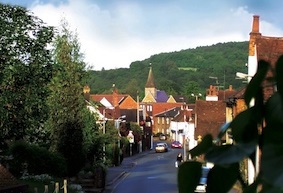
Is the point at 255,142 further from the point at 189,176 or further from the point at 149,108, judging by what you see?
the point at 149,108

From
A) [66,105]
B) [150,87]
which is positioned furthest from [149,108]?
[66,105]

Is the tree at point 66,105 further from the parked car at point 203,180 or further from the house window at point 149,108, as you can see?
the house window at point 149,108

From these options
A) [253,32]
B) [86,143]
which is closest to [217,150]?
[253,32]

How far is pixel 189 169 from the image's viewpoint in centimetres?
133

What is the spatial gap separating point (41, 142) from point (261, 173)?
3547 centimetres

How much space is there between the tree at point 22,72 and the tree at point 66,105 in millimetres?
616

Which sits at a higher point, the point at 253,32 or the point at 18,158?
the point at 253,32

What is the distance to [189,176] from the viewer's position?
1342mm

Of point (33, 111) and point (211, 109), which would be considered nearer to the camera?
point (33, 111)

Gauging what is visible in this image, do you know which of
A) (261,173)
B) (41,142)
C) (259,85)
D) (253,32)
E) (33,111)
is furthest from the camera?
(41,142)

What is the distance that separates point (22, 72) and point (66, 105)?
2.86m

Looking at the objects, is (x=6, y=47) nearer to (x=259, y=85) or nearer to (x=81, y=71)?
(x=81, y=71)

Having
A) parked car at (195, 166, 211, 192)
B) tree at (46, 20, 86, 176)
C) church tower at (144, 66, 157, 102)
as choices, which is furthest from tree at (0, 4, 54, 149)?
church tower at (144, 66, 157, 102)

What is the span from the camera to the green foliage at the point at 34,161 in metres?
30.7
